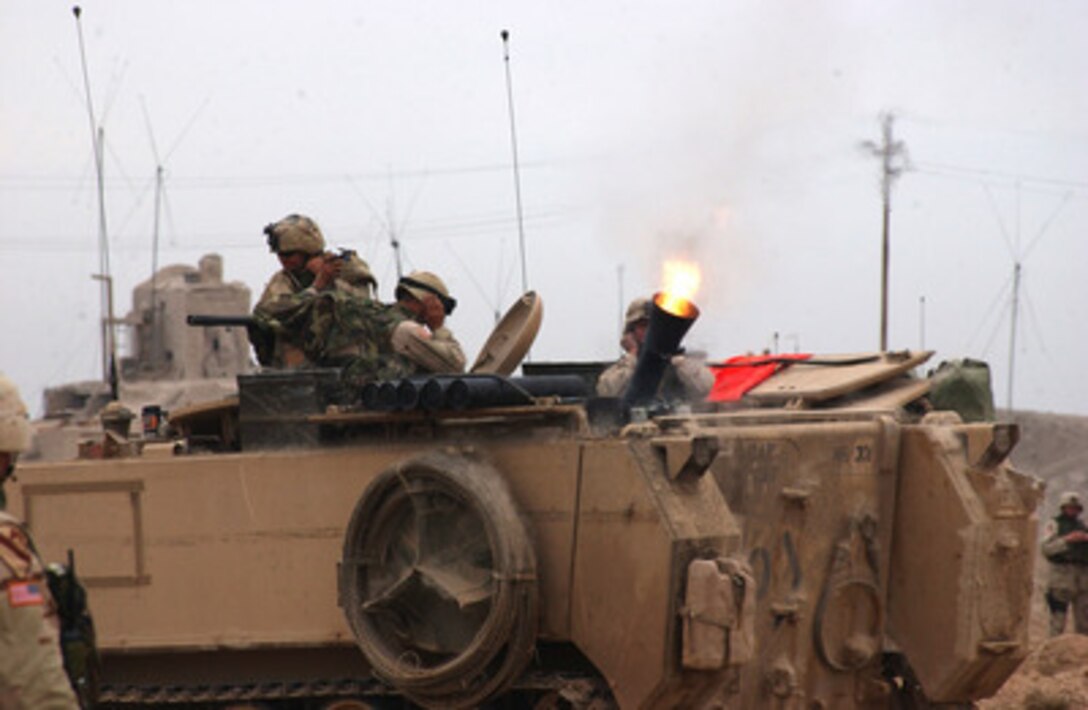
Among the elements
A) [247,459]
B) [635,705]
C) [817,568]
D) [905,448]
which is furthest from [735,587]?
[247,459]

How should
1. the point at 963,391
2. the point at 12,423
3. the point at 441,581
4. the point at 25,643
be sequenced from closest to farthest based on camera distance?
the point at 25,643, the point at 12,423, the point at 441,581, the point at 963,391

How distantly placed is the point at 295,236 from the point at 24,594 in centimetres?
570

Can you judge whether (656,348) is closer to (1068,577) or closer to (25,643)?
(25,643)

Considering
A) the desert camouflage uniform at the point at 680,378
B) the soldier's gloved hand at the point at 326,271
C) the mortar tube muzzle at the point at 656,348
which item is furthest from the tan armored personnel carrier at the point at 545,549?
the soldier's gloved hand at the point at 326,271

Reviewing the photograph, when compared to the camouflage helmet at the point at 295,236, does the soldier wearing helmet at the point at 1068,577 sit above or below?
below

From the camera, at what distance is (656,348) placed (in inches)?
364

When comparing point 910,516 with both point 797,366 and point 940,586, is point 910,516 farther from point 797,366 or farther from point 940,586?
point 797,366

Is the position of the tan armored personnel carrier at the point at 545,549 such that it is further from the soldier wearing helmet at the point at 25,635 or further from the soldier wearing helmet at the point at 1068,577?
the soldier wearing helmet at the point at 1068,577

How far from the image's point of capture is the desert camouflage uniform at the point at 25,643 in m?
5.53

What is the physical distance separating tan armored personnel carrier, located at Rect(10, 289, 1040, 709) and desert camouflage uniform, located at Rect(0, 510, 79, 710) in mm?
3005

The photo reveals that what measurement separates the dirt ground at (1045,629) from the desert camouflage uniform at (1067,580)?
0.40m

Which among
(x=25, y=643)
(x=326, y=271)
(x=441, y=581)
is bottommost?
(x=441, y=581)

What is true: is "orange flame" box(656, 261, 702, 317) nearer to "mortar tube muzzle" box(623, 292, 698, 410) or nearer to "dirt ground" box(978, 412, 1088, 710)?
"mortar tube muzzle" box(623, 292, 698, 410)

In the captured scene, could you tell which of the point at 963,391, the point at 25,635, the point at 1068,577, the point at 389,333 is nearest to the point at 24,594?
the point at 25,635
